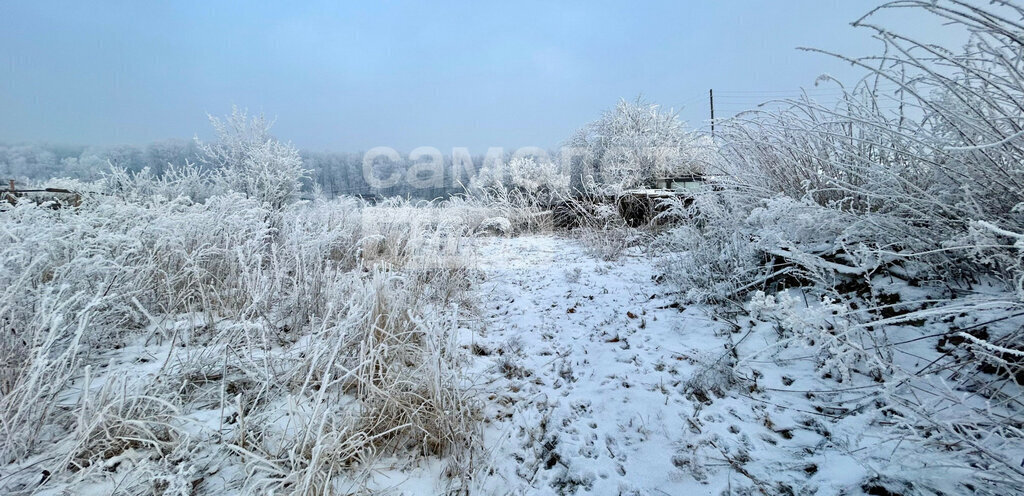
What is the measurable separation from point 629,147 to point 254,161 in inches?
391

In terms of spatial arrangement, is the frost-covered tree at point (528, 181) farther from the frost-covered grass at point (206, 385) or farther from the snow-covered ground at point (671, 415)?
the frost-covered grass at point (206, 385)

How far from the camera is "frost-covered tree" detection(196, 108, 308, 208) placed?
649 centimetres

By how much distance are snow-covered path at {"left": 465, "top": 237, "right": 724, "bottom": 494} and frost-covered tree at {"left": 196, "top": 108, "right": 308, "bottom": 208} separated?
481 cm

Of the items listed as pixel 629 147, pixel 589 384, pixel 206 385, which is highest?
pixel 629 147

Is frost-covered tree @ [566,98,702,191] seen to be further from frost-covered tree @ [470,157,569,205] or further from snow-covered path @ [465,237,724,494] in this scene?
snow-covered path @ [465,237,724,494]

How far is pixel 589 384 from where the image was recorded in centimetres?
216

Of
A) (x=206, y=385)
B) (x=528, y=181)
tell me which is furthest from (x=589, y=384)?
(x=528, y=181)

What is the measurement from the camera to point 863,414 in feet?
4.99

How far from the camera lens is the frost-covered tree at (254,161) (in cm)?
649

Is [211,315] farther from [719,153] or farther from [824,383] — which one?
[719,153]

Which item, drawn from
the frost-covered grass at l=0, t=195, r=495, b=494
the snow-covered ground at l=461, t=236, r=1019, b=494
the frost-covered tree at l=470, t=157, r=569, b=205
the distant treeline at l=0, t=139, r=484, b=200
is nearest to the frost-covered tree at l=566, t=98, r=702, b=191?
the frost-covered tree at l=470, t=157, r=569, b=205

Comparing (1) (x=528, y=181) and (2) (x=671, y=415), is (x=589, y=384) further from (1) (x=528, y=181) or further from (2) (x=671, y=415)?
(1) (x=528, y=181)

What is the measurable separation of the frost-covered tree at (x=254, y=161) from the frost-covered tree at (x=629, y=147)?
713 cm

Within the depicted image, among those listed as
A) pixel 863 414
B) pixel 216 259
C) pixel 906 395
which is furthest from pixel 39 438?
pixel 906 395
